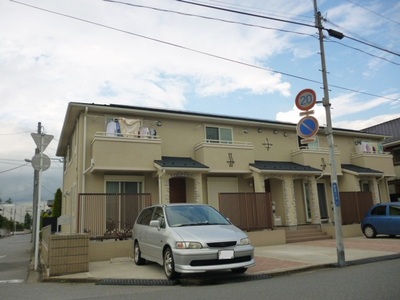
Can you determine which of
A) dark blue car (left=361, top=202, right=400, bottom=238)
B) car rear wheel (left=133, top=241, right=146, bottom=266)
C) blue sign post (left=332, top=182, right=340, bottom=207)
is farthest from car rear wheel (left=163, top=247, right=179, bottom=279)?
dark blue car (left=361, top=202, right=400, bottom=238)

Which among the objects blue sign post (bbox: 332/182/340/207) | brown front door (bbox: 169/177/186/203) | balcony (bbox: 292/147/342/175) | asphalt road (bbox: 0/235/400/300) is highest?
balcony (bbox: 292/147/342/175)

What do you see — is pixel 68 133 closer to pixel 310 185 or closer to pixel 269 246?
pixel 269 246

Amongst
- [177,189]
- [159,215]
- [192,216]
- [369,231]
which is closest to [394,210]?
[369,231]

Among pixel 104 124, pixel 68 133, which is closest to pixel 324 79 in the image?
pixel 104 124

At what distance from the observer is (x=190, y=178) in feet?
51.6

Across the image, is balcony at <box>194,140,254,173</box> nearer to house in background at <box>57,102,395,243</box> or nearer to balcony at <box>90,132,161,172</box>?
house in background at <box>57,102,395,243</box>

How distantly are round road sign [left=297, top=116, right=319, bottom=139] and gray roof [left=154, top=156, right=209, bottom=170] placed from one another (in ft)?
19.9

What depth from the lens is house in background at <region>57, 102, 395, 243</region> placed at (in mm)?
13641

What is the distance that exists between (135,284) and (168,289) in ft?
3.27

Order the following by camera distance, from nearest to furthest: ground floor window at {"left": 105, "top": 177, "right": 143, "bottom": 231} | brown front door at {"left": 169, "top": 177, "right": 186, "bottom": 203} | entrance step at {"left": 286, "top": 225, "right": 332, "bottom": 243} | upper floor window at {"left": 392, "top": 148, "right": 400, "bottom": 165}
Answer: ground floor window at {"left": 105, "top": 177, "right": 143, "bottom": 231}, entrance step at {"left": 286, "top": 225, "right": 332, "bottom": 243}, brown front door at {"left": 169, "top": 177, "right": 186, "bottom": 203}, upper floor window at {"left": 392, "top": 148, "right": 400, "bottom": 165}

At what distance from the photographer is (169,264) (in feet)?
24.2

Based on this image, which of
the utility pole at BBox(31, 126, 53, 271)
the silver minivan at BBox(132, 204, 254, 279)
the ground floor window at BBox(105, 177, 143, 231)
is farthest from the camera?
the ground floor window at BBox(105, 177, 143, 231)

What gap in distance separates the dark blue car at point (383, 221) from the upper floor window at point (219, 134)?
24.2 ft

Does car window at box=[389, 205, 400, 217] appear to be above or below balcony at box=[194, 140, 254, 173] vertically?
below
